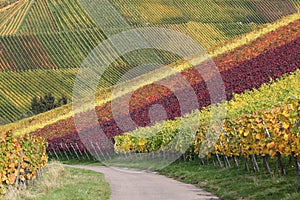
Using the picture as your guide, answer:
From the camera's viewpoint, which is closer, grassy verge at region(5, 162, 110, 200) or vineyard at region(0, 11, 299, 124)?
grassy verge at region(5, 162, 110, 200)

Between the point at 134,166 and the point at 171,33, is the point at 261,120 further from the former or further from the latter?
the point at 171,33

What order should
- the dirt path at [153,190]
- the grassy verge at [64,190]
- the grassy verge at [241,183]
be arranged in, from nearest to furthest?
the grassy verge at [241,183]
the dirt path at [153,190]
the grassy verge at [64,190]

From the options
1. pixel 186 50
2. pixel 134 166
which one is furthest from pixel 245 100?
pixel 186 50

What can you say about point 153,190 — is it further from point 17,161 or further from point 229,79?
point 229,79

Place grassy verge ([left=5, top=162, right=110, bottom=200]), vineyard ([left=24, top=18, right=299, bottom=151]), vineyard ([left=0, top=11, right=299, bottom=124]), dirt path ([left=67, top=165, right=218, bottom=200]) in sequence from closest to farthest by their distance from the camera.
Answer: dirt path ([left=67, top=165, right=218, bottom=200]), grassy verge ([left=5, top=162, right=110, bottom=200]), vineyard ([left=24, top=18, right=299, bottom=151]), vineyard ([left=0, top=11, right=299, bottom=124])

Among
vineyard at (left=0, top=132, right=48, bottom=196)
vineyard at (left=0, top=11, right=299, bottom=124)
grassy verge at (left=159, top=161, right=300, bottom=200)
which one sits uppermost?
vineyard at (left=0, top=11, right=299, bottom=124)

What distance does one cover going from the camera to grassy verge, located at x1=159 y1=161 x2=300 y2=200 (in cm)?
1864

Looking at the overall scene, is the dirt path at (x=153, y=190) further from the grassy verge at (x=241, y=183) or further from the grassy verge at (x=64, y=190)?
the grassy verge at (x=241, y=183)

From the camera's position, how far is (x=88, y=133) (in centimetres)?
5603

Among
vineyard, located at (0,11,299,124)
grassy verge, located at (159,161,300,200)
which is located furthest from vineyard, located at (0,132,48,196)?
vineyard, located at (0,11,299,124)

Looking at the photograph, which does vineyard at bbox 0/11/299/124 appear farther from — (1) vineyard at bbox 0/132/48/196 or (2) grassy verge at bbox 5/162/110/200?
(2) grassy verge at bbox 5/162/110/200

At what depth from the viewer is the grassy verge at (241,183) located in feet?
61.2

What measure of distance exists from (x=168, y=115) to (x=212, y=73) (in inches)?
414

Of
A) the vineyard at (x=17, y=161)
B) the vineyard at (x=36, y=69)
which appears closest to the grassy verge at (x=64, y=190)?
the vineyard at (x=17, y=161)
